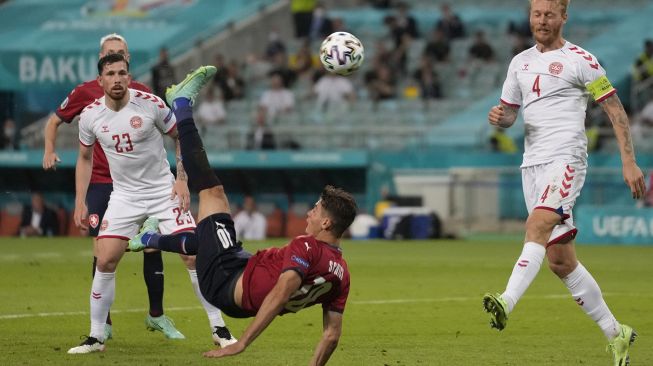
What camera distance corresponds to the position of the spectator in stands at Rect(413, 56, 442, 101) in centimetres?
3116

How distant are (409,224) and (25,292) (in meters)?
13.3

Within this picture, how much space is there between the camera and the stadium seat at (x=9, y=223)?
29.6 m

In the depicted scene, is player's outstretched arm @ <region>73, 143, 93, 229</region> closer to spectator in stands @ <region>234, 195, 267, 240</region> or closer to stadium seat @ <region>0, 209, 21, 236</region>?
spectator in stands @ <region>234, 195, 267, 240</region>

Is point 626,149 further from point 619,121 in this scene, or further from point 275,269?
point 275,269

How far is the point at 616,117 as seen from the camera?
9.07 metres

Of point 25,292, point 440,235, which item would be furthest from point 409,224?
point 25,292

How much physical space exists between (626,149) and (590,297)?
107 centimetres

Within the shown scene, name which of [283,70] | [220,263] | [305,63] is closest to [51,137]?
[220,263]

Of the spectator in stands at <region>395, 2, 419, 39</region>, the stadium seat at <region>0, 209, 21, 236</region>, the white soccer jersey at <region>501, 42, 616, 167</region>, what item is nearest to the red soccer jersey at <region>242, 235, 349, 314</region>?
the white soccer jersey at <region>501, 42, 616, 167</region>

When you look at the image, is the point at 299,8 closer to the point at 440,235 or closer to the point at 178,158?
the point at 440,235

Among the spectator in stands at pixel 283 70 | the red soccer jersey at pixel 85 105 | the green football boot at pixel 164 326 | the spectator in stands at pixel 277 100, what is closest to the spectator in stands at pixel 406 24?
the spectator in stands at pixel 283 70

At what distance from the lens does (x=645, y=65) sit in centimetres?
2950

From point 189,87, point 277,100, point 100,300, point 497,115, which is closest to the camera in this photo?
point 497,115

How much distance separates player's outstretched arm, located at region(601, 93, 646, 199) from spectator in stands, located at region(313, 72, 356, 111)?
21975 mm
